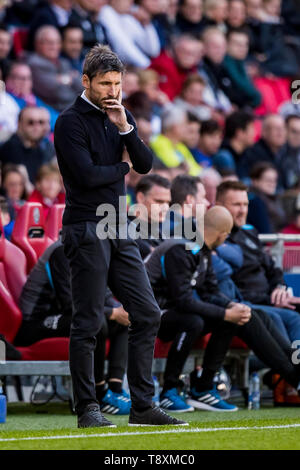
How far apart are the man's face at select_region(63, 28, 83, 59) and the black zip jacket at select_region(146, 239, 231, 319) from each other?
19.0 ft

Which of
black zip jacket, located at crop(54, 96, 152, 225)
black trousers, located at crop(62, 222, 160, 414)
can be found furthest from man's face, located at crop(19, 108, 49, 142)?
black trousers, located at crop(62, 222, 160, 414)

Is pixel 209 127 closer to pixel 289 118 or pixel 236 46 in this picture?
pixel 289 118

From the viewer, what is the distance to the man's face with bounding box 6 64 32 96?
12820 millimetres

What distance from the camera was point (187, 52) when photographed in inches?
626

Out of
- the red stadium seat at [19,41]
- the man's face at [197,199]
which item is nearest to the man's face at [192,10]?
the red stadium seat at [19,41]

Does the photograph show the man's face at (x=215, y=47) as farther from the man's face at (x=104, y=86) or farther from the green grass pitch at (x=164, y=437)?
the man's face at (x=104, y=86)

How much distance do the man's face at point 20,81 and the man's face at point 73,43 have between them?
4.31 feet

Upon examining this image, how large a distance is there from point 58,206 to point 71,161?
2841mm

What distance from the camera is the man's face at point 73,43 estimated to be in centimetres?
1418

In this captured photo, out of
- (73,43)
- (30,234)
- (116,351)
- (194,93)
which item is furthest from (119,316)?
(194,93)

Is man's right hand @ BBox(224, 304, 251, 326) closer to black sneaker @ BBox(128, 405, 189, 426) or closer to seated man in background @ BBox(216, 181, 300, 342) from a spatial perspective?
seated man in background @ BBox(216, 181, 300, 342)

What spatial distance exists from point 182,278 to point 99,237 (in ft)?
7.36
